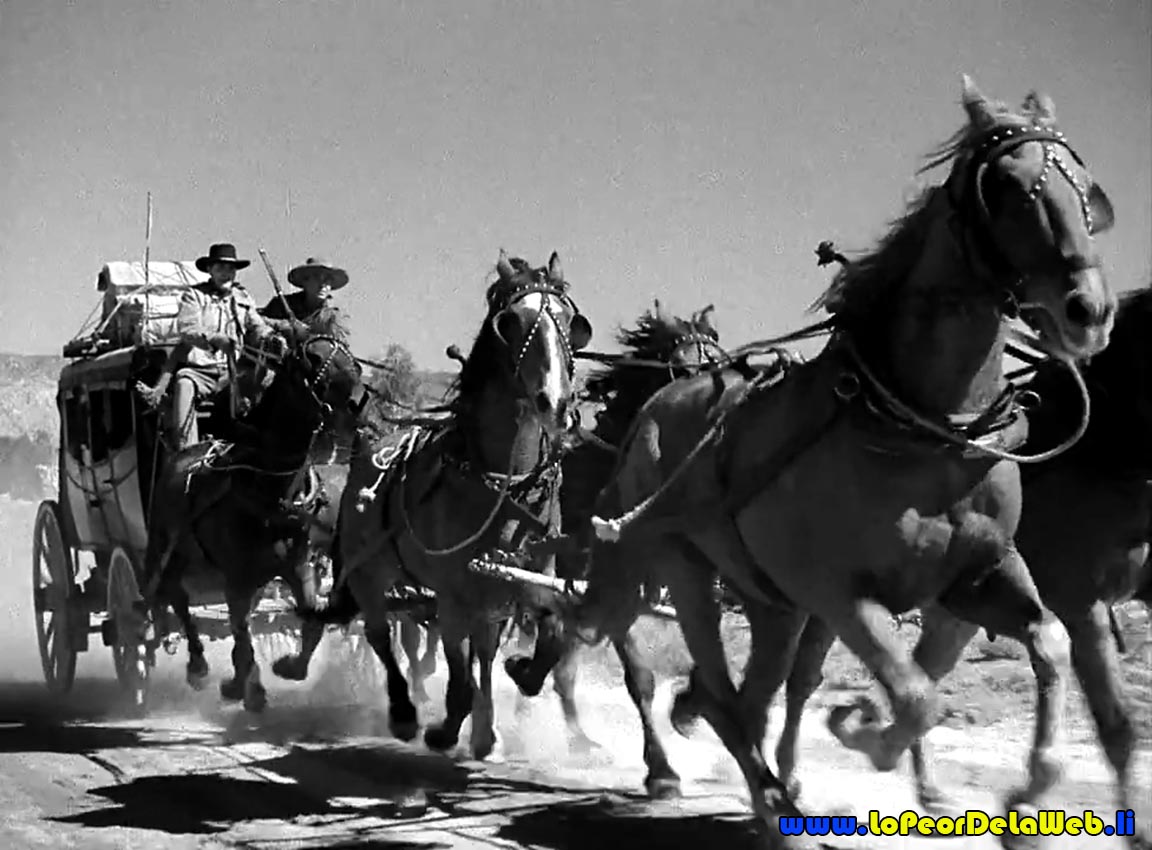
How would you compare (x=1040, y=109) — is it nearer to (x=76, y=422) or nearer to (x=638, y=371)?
(x=638, y=371)

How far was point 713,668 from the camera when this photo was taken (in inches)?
248

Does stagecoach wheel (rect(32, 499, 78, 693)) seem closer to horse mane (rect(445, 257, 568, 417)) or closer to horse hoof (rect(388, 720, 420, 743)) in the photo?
horse hoof (rect(388, 720, 420, 743))

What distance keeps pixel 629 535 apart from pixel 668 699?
5.50 m

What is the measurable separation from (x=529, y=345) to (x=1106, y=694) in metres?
3.26

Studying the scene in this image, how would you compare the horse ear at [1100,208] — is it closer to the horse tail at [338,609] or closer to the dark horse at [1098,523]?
the dark horse at [1098,523]

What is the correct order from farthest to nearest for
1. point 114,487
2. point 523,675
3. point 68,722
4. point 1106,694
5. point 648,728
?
point 114,487
point 68,722
point 523,675
point 648,728
point 1106,694

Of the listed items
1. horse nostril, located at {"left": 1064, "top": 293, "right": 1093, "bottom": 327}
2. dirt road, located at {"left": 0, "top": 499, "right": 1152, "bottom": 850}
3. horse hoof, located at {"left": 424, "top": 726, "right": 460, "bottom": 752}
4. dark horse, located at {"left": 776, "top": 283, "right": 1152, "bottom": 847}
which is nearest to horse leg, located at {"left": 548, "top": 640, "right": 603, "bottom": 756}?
dirt road, located at {"left": 0, "top": 499, "right": 1152, "bottom": 850}

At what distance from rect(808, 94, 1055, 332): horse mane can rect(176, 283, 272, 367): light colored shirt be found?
6.52 m

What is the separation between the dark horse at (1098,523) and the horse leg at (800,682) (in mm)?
1058

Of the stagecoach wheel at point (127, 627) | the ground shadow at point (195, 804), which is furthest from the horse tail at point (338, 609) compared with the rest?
the stagecoach wheel at point (127, 627)

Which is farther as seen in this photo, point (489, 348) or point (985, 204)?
point (489, 348)

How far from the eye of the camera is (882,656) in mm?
4832

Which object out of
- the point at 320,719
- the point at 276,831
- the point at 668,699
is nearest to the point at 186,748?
the point at 320,719

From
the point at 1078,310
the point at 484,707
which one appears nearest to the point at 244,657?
the point at 484,707
